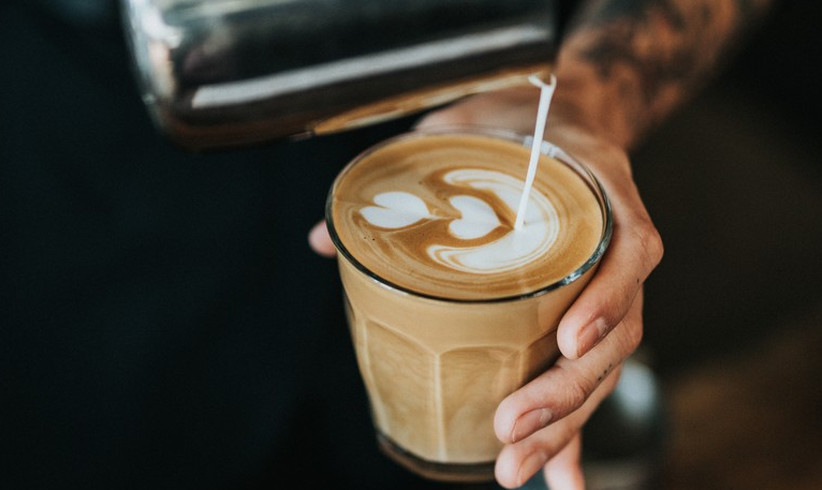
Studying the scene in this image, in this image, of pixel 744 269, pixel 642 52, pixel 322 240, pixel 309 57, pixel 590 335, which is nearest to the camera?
pixel 309 57

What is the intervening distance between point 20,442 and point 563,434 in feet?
2.85

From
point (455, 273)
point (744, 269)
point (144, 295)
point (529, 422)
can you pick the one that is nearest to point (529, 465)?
point (529, 422)

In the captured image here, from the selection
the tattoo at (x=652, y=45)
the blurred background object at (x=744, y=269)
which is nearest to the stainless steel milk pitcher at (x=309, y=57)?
the tattoo at (x=652, y=45)

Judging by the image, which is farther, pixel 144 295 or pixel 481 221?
pixel 144 295

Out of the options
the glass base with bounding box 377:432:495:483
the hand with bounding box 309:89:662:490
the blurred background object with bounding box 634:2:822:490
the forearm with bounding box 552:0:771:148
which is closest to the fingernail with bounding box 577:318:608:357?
the hand with bounding box 309:89:662:490

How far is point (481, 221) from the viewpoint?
0.87 meters

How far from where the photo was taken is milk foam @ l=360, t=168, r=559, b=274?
0.81 m

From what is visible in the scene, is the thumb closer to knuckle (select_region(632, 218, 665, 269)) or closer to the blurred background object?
knuckle (select_region(632, 218, 665, 269))

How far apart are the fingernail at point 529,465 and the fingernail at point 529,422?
2.9 inches

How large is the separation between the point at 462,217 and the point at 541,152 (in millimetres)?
133

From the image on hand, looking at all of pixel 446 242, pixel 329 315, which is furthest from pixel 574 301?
Result: pixel 329 315

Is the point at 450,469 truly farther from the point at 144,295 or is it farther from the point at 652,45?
the point at 652,45

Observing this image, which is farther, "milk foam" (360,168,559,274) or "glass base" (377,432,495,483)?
"glass base" (377,432,495,483)

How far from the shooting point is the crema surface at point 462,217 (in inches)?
30.6
